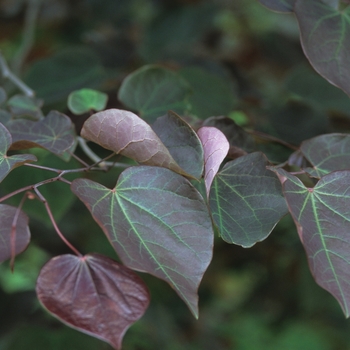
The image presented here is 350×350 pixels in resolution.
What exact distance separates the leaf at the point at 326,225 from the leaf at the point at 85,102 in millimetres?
238

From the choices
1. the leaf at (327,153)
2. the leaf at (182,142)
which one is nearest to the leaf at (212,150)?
the leaf at (182,142)

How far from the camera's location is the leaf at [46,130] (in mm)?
457

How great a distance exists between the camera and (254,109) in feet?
2.72

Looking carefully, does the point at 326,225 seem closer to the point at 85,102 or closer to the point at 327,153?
the point at 327,153

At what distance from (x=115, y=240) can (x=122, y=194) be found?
0.04 m

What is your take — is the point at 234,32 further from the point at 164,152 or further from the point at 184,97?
the point at 164,152

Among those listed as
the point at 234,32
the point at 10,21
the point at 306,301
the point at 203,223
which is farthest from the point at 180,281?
the point at 234,32

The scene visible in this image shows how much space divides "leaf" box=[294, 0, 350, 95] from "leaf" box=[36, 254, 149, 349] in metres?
0.27

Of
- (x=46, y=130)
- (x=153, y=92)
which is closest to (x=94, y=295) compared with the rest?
(x=46, y=130)

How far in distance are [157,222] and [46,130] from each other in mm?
184

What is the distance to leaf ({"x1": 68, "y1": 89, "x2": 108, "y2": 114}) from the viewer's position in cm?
52

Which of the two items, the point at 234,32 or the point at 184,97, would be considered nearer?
the point at 184,97

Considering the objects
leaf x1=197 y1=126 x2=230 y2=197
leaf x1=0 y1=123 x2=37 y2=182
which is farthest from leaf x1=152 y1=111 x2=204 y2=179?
leaf x1=0 y1=123 x2=37 y2=182

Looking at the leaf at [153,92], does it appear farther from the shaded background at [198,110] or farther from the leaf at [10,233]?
the leaf at [10,233]
